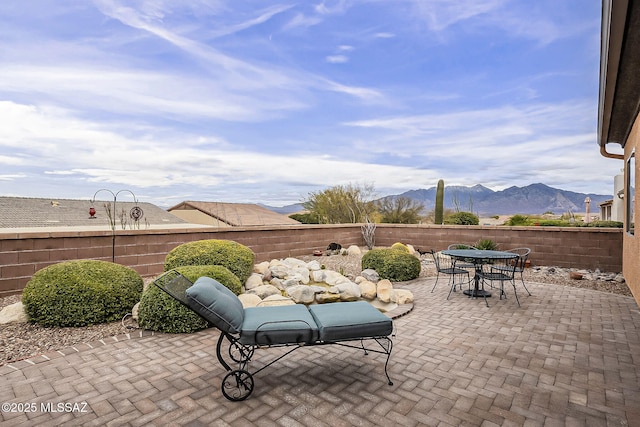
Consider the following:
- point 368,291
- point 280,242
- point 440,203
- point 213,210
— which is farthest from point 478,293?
point 213,210

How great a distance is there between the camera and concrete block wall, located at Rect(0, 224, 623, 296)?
18.1 ft

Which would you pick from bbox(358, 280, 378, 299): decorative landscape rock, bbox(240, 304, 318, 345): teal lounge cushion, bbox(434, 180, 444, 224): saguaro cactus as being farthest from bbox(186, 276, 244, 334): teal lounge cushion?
bbox(434, 180, 444, 224): saguaro cactus

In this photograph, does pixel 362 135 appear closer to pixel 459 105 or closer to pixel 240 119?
pixel 459 105

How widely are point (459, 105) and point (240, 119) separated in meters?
8.19

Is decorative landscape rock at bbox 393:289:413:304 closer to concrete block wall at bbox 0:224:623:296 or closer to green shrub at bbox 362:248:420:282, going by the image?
green shrub at bbox 362:248:420:282

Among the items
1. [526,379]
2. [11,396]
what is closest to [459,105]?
[526,379]

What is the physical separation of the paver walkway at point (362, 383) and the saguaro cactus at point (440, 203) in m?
9.87

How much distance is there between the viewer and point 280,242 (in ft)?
30.2

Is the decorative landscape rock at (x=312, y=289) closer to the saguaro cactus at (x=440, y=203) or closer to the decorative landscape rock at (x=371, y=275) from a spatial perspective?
the decorative landscape rock at (x=371, y=275)

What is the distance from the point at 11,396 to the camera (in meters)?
2.54

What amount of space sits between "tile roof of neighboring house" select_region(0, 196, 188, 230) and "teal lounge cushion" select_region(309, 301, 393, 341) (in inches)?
477

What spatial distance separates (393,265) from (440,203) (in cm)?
794

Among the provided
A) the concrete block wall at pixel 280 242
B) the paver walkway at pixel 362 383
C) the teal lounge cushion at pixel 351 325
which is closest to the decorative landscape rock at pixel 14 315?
the paver walkway at pixel 362 383

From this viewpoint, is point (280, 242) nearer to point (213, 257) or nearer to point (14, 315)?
point (213, 257)
